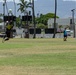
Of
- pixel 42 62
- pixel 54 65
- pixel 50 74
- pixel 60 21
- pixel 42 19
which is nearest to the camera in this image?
pixel 50 74

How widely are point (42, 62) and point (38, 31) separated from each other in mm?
56668

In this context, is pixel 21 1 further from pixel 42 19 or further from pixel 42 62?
pixel 42 62

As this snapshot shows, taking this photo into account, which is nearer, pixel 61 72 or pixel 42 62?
pixel 61 72

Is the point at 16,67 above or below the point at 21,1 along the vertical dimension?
below

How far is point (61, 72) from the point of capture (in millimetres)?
13672

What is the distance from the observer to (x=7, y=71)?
13969 mm

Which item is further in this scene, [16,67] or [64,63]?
[64,63]

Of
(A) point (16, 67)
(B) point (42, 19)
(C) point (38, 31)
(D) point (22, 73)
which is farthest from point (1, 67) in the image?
(B) point (42, 19)

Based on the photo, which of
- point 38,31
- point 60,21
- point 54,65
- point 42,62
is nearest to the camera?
point 54,65

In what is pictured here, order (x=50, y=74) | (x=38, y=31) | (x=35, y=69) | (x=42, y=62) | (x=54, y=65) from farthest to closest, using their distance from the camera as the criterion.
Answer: (x=38, y=31) < (x=42, y=62) < (x=54, y=65) < (x=35, y=69) < (x=50, y=74)

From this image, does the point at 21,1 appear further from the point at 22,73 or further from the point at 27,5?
the point at 22,73

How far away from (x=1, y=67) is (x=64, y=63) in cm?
287

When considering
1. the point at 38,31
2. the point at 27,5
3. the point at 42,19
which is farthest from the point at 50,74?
the point at 42,19

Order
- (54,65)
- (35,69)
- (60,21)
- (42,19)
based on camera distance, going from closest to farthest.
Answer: (35,69) < (54,65) < (60,21) < (42,19)
